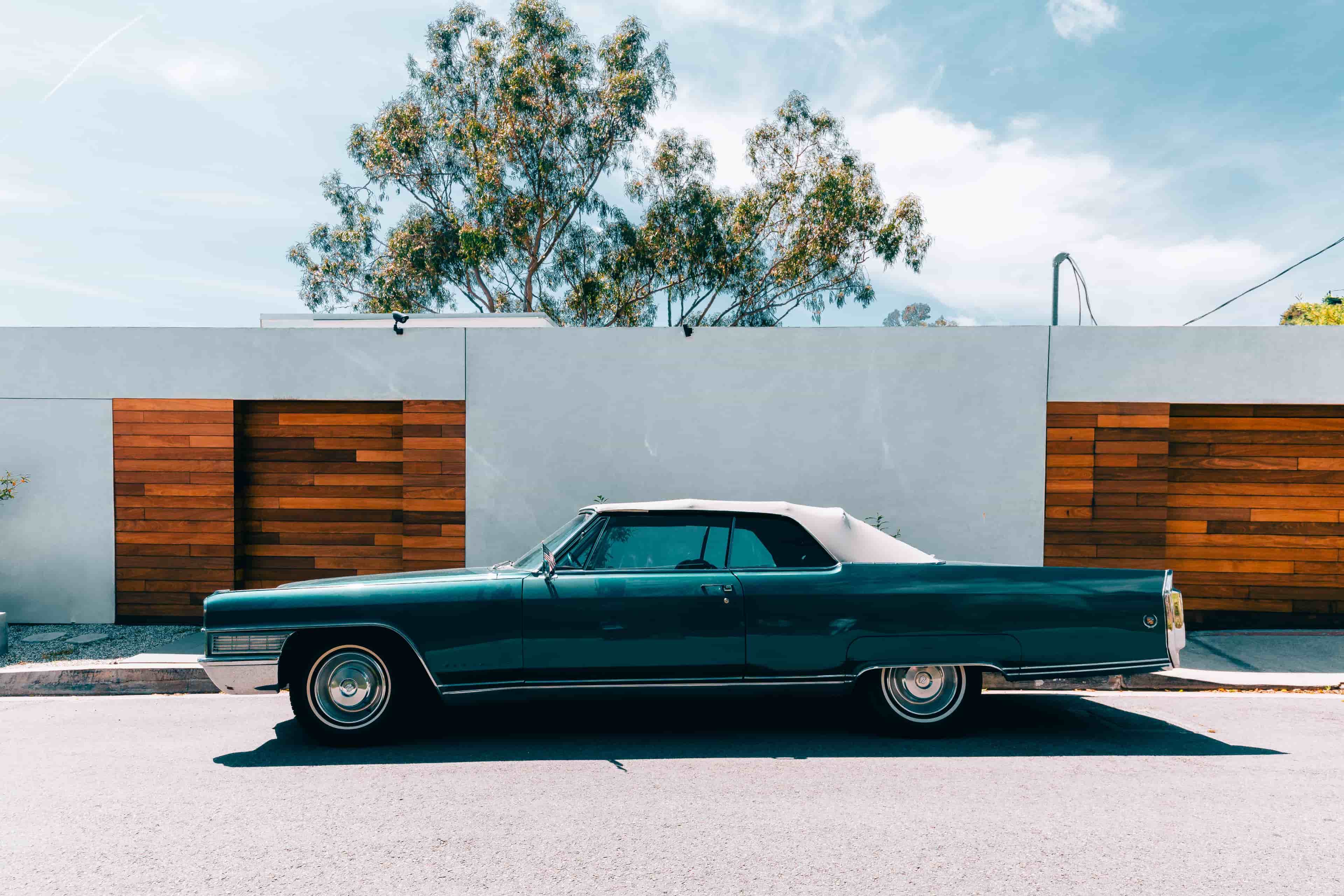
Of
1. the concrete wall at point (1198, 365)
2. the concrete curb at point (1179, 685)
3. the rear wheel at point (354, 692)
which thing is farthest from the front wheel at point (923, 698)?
the concrete wall at point (1198, 365)

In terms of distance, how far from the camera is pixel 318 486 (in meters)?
8.34

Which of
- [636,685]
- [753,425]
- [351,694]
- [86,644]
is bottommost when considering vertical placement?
[86,644]

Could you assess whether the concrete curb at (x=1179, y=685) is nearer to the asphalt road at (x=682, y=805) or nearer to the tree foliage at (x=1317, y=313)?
the asphalt road at (x=682, y=805)

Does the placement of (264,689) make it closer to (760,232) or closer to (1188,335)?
(1188,335)

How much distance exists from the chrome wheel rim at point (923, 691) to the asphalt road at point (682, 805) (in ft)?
0.53

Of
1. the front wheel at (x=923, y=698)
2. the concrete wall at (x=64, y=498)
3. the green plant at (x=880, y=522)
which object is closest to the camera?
the front wheel at (x=923, y=698)

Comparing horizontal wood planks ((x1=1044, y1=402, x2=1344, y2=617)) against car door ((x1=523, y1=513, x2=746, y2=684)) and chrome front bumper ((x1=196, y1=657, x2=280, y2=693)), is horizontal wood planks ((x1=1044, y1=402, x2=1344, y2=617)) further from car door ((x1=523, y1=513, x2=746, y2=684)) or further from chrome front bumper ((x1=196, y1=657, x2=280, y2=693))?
chrome front bumper ((x1=196, y1=657, x2=280, y2=693))

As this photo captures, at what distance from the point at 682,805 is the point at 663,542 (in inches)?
56.3

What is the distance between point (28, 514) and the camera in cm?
820

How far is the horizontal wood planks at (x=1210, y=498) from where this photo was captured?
7.92 metres

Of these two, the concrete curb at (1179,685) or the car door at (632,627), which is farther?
the concrete curb at (1179,685)

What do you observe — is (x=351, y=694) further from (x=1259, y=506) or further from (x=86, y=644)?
(x=1259, y=506)

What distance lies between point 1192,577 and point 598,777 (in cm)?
674

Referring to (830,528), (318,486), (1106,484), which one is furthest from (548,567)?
(1106,484)
